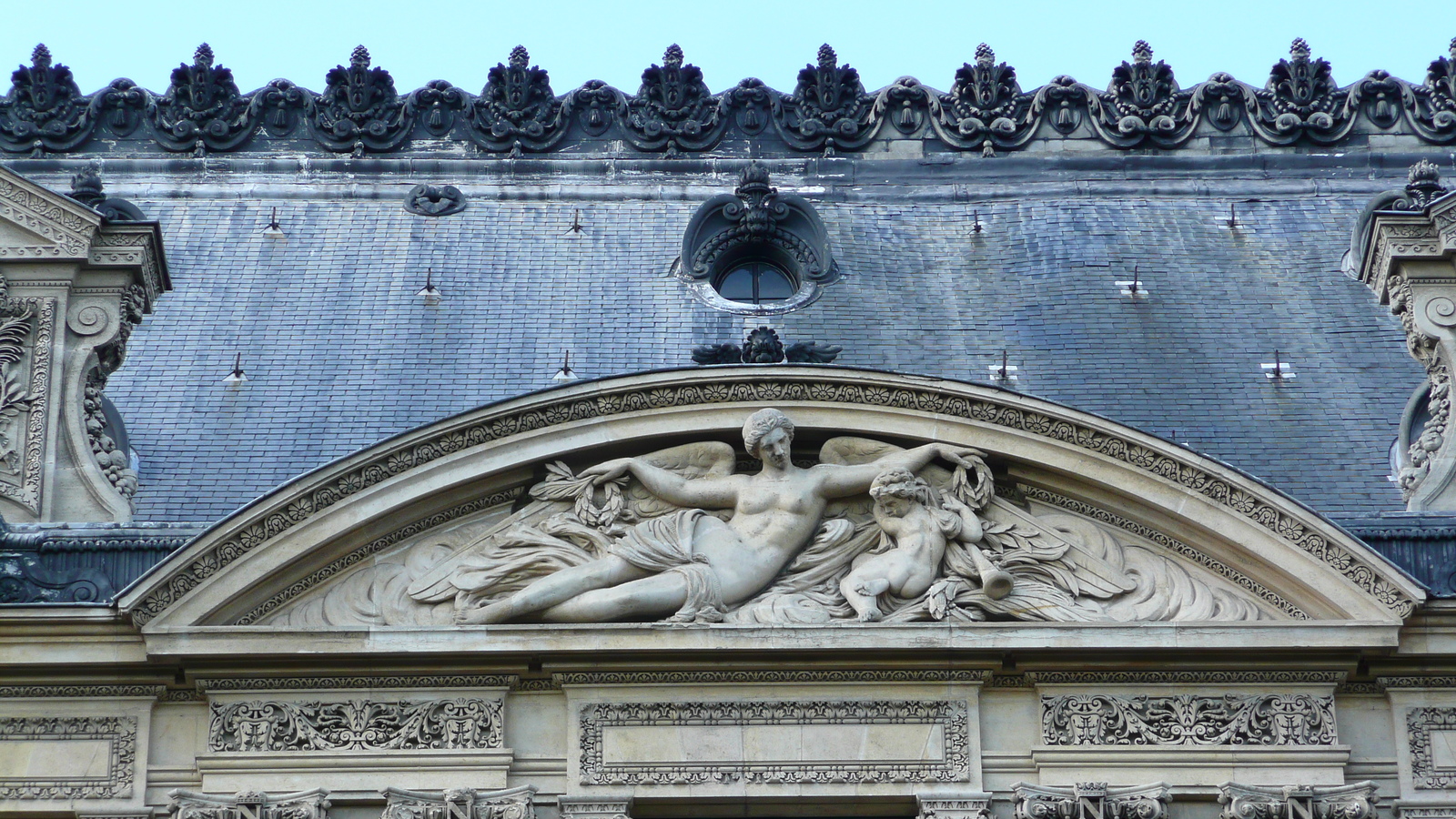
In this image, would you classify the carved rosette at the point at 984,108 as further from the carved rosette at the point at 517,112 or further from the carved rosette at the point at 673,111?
the carved rosette at the point at 517,112

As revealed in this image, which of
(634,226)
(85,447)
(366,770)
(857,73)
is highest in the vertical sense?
(857,73)

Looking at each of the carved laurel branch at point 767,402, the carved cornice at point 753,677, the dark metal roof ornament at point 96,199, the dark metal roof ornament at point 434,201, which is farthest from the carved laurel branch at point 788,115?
the carved cornice at point 753,677

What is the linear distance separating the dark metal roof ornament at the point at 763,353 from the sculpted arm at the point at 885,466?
1.01 metres

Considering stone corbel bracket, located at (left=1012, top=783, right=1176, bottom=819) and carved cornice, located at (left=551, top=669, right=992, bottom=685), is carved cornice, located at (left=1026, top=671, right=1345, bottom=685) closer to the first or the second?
carved cornice, located at (left=551, top=669, right=992, bottom=685)

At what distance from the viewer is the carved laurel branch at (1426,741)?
61.7 feet

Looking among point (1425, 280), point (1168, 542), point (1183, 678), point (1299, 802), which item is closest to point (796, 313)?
point (1168, 542)

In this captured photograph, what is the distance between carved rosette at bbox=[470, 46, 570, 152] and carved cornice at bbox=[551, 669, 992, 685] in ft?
30.3

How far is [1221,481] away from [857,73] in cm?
962

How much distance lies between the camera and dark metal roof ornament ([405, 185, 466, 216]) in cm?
2622

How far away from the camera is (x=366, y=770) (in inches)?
742

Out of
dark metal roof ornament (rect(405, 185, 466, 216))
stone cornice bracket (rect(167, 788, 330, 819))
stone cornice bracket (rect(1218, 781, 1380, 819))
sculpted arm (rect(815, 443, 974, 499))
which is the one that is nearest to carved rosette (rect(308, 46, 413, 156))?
dark metal roof ornament (rect(405, 185, 466, 216))

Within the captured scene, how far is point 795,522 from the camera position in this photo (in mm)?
19531

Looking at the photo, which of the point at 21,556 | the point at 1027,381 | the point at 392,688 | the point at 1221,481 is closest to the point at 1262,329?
the point at 1027,381

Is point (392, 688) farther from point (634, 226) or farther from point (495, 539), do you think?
point (634, 226)
